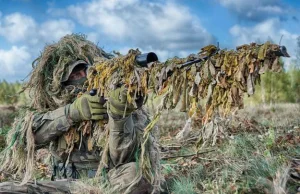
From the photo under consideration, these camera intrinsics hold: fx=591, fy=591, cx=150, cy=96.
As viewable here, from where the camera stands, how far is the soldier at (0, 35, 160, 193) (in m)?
5.39

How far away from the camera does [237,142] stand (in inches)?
265

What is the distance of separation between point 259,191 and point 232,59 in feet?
4.61

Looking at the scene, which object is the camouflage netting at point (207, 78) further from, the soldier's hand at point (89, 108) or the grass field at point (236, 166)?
the grass field at point (236, 166)

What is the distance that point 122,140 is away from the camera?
17.6 feet

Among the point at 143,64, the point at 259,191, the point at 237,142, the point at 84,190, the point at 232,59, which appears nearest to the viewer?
the point at 232,59

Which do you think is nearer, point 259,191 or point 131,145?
point 259,191

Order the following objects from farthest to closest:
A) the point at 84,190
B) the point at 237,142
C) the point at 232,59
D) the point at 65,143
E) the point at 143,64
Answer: the point at 237,142 → the point at 65,143 → the point at 84,190 → the point at 143,64 → the point at 232,59

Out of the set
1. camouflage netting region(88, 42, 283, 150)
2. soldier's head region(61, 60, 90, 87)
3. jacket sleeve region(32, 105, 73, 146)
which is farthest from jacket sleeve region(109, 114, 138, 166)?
soldier's head region(61, 60, 90, 87)

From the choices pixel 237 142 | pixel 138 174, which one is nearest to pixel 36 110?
pixel 138 174

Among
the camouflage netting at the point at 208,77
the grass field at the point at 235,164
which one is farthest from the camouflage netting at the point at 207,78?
the grass field at the point at 235,164

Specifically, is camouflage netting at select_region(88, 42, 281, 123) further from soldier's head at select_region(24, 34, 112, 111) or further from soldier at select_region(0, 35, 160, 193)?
soldier's head at select_region(24, 34, 112, 111)

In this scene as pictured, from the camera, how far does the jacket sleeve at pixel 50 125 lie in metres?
5.62

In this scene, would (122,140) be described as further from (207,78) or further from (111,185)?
(207,78)

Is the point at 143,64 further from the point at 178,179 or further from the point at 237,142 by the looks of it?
the point at 237,142
